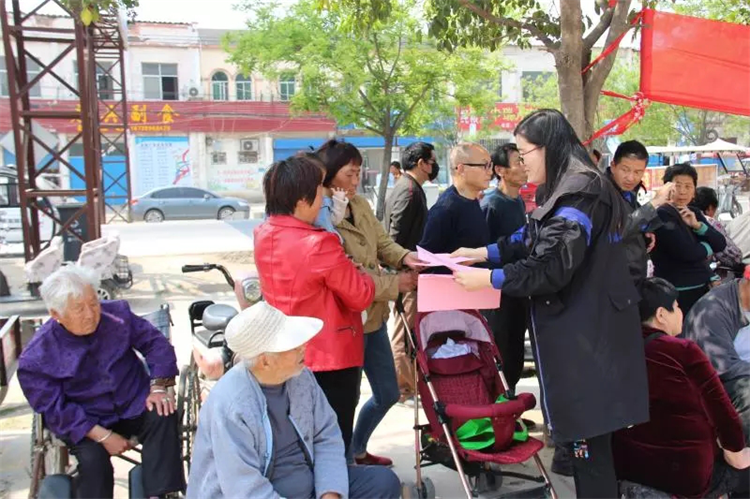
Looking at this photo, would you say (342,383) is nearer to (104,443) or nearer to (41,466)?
(104,443)

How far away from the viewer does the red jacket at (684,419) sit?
2.77 m

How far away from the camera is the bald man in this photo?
4.16 metres

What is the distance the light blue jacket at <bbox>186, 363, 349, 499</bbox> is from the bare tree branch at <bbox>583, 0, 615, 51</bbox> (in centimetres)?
313

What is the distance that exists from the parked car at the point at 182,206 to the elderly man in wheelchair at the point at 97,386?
21185 millimetres

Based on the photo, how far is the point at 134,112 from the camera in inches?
1210

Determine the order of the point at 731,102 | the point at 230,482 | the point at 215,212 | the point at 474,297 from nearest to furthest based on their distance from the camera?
1. the point at 230,482
2. the point at 474,297
3. the point at 731,102
4. the point at 215,212

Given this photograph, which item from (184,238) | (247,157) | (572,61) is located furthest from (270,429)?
(247,157)

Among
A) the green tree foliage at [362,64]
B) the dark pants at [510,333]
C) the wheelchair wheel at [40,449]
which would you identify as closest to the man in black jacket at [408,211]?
the dark pants at [510,333]

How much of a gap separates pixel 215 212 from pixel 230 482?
22.5 metres

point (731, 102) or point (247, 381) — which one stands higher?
point (731, 102)

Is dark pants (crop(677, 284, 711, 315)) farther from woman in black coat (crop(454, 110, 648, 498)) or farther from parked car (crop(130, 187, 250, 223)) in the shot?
parked car (crop(130, 187, 250, 223))

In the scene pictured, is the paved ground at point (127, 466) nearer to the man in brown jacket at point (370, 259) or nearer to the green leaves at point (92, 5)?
the man in brown jacket at point (370, 259)

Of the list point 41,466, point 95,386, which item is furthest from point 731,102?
point 41,466

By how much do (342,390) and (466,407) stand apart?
1.90 ft
